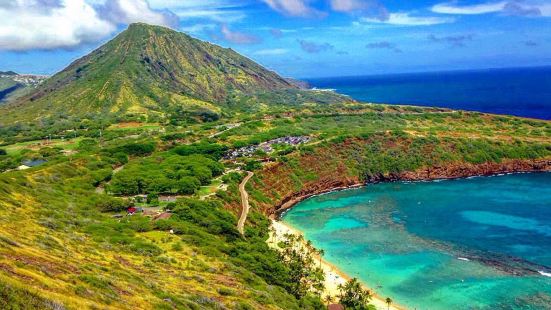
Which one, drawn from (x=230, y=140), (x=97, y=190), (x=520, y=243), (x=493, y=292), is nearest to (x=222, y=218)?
(x=97, y=190)

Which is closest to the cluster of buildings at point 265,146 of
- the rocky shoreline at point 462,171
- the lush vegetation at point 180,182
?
the lush vegetation at point 180,182

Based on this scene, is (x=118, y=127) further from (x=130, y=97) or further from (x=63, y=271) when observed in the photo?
(x=63, y=271)

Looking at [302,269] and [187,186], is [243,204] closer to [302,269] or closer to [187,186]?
[187,186]

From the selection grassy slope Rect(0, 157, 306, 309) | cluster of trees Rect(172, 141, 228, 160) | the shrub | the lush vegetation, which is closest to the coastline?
the lush vegetation

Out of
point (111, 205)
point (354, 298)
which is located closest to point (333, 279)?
point (354, 298)

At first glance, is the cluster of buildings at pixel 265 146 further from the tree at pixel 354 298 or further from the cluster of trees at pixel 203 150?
the tree at pixel 354 298

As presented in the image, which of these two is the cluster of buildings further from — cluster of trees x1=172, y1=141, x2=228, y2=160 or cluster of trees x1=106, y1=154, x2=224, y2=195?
cluster of trees x1=106, y1=154, x2=224, y2=195
